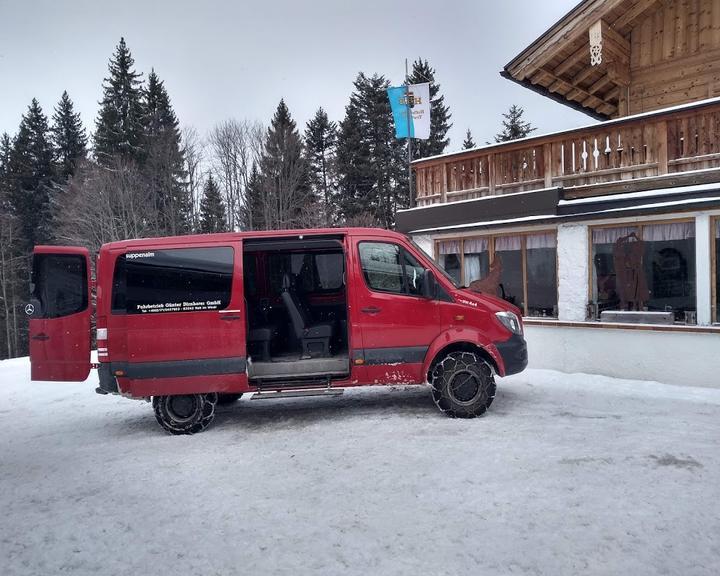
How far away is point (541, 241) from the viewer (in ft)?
32.9

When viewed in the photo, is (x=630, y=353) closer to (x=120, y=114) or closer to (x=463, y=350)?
(x=463, y=350)

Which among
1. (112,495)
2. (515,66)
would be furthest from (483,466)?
(515,66)

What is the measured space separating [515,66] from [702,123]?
488cm

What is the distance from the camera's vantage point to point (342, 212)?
3891 cm

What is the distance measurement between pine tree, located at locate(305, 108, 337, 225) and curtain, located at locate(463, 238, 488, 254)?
97.8 ft

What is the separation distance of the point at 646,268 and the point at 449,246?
13.2 ft

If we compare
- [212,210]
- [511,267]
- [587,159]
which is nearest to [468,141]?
[212,210]

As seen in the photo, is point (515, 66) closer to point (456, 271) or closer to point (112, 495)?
point (456, 271)

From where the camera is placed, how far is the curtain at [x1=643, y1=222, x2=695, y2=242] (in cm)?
820

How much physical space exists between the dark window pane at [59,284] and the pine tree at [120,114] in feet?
109

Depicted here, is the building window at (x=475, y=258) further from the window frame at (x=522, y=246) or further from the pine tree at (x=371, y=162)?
the pine tree at (x=371, y=162)

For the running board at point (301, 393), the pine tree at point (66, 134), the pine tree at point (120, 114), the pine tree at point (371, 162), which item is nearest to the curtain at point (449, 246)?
the running board at point (301, 393)

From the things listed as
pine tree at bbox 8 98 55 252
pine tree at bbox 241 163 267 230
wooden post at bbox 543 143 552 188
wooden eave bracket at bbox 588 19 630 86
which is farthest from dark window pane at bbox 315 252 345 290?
pine tree at bbox 8 98 55 252

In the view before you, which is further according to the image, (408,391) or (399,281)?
(408,391)
